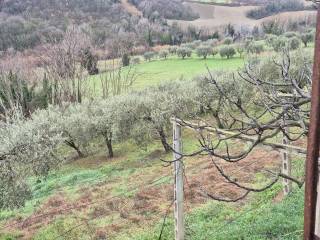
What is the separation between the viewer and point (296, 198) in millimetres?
13312

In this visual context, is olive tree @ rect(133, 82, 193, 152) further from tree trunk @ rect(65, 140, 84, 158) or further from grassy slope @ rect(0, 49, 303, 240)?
tree trunk @ rect(65, 140, 84, 158)

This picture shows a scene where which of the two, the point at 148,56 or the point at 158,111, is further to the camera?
the point at 148,56

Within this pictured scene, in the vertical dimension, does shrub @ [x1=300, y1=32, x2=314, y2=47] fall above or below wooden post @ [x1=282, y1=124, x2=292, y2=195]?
above

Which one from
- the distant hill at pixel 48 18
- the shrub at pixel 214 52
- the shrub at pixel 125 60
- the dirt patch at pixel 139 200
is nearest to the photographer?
the dirt patch at pixel 139 200

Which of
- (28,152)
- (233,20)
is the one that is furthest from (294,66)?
(233,20)

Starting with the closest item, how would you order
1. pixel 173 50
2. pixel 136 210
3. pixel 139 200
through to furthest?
pixel 136 210 → pixel 139 200 → pixel 173 50

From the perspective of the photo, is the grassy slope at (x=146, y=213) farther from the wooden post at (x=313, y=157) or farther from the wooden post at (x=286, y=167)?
the wooden post at (x=313, y=157)

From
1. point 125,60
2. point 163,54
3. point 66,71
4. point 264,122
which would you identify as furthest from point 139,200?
point 163,54

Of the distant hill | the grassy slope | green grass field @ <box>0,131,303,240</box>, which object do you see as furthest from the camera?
the distant hill

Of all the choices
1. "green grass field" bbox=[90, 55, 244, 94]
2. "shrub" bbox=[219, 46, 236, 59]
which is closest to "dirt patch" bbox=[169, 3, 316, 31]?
"shrub" bbox=[219, 46, 236, 59]

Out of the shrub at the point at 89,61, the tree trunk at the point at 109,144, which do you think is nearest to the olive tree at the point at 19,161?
the tree trunk at the point at 109,144

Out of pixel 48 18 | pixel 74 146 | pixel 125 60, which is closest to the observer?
pixel 74 146

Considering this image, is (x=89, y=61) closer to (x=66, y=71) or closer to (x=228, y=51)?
(x=66, y=71)

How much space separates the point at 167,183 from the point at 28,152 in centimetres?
824
